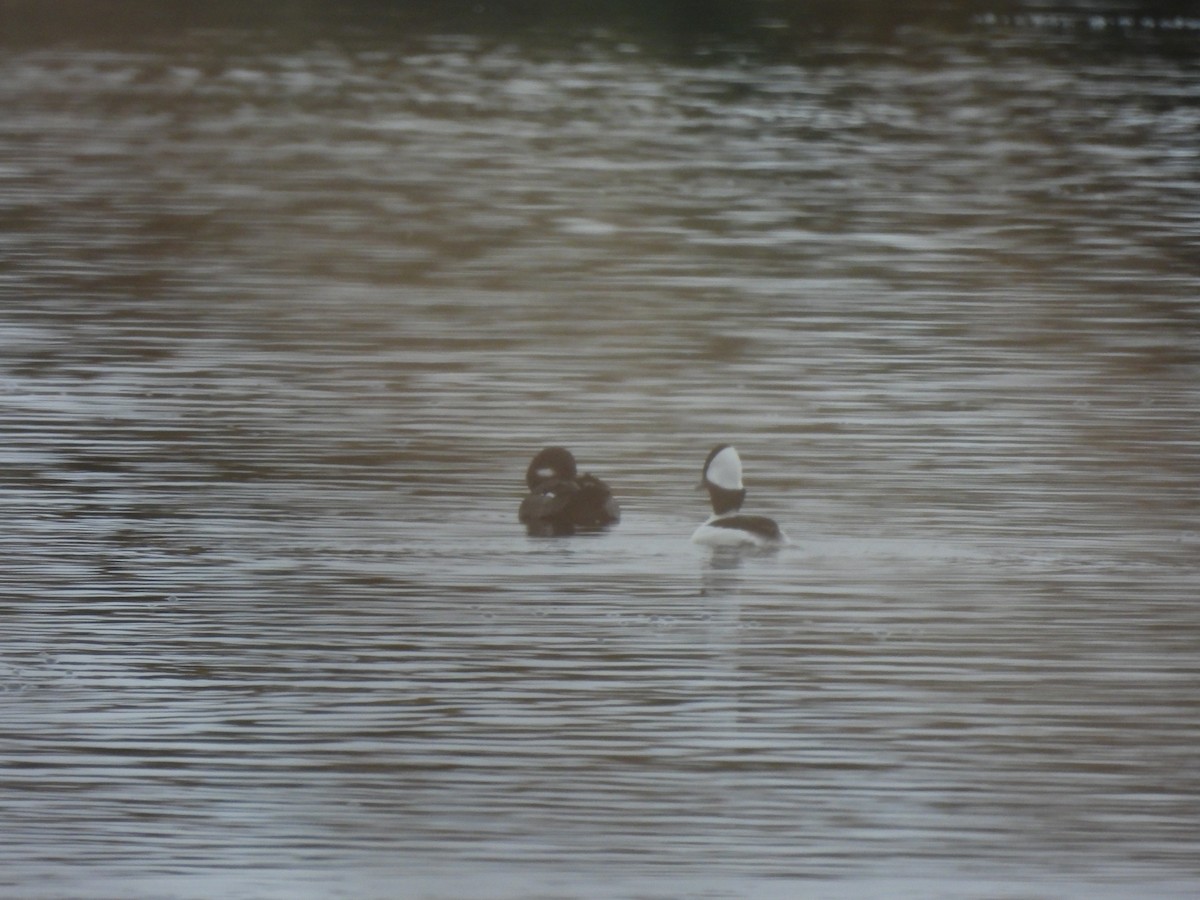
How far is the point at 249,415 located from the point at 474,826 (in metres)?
7.34

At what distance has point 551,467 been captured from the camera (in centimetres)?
1260

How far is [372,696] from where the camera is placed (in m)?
9.75

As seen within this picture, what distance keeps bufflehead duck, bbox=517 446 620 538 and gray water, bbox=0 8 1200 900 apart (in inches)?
5.1

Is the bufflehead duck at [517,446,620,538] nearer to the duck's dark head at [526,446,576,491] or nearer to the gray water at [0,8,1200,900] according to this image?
the duck's dark head at [526,446,576,491]

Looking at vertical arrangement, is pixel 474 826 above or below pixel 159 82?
above

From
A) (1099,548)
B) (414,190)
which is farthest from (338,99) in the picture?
(1099,548)

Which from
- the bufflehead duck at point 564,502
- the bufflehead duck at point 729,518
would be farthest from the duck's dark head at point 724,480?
the bufflehead duck at point 564,502

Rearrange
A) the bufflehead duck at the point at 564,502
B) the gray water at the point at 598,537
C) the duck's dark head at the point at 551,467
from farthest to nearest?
1. the duck's dark head at the point at 551,467
2. the bufflehead duck at the point at 564,502
3. the gray water at the point at 598,537

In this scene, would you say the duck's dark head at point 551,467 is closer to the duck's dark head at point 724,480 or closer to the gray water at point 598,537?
the gray water at point 598,537

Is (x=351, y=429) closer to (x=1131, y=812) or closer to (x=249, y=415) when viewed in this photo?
(x=249, y=415)

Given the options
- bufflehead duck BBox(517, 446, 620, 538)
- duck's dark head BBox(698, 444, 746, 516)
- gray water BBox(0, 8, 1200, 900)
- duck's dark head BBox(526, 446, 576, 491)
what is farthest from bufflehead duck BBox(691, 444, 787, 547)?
duck's dark head BBox(526, 446, 576, 491)

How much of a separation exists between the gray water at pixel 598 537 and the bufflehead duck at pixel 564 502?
0.43ft

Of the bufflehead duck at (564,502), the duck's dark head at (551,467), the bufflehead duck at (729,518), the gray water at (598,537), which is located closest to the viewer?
the gray water at (598,537)

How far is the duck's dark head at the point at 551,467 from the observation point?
41.0 ft
